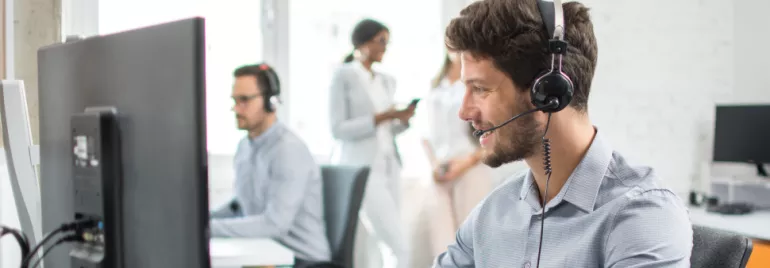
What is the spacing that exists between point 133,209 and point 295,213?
1352 millimetres

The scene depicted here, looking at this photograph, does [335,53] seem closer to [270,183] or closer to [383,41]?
[383,41]

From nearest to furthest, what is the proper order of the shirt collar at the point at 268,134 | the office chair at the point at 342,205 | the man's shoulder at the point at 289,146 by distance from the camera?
the office chair at the point at 342,205, the man's shoulder at the point at 289,146, the shirt collar at the point at 268,134

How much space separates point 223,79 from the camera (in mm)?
3324

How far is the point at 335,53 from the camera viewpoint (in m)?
3.66

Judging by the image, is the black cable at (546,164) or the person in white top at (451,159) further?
the person in white top at (451,159)

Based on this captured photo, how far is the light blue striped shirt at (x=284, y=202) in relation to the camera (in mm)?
2158

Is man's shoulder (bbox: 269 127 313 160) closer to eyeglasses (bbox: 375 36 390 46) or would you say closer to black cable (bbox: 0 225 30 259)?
eyeglasses (bbox: 375 36 390 46)

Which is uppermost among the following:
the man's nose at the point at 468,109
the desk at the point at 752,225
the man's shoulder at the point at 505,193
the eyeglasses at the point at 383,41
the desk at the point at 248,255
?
the eyeglasses at the point at 383,41

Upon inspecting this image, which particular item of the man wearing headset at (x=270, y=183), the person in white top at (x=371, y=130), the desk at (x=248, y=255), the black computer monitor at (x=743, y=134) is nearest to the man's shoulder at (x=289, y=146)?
the man wearing headset at (x=270, y=183)

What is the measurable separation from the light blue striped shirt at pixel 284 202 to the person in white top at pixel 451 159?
52.7 inches

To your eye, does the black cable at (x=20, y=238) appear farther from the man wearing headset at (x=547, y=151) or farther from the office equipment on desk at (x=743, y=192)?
the office equipment on desk at (x=743, y=192)

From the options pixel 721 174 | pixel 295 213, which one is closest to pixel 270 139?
pixel 295 213

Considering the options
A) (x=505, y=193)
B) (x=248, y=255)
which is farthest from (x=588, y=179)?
(x=248, y=255)

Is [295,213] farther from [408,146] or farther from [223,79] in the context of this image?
[408,146]
